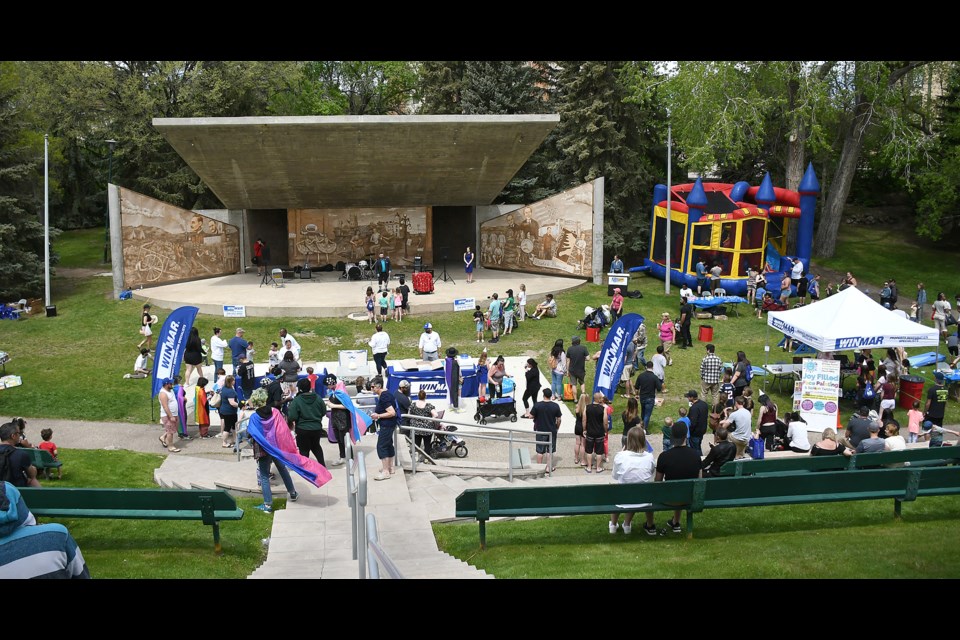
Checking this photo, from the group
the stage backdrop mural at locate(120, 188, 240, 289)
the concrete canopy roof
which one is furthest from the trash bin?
the stage backdrop mural at locate(120, 188, 240, 289)

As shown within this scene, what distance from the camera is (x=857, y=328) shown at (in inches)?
701

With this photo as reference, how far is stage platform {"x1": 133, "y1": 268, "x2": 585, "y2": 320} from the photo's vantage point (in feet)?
88.4

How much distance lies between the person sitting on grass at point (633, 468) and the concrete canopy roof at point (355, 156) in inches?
772

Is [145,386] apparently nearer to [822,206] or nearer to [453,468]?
[453,468]

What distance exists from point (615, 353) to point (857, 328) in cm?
496

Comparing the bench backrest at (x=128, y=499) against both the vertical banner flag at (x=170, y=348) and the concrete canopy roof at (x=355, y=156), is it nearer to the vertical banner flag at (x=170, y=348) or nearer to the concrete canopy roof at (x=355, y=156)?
the vertical banner flag at (x=170, y=348)

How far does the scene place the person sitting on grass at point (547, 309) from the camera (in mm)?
25953

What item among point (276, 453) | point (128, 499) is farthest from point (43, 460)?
point (276, 453)

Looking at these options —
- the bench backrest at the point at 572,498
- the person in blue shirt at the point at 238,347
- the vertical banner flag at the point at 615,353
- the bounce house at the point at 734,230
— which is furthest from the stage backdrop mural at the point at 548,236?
the bench backrest at the point at 572,498

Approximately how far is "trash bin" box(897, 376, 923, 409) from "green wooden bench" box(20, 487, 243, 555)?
14.4m

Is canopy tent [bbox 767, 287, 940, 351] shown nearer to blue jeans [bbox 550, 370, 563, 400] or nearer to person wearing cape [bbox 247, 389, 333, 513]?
blue jeans [bbox 550, 370, 563, 400]

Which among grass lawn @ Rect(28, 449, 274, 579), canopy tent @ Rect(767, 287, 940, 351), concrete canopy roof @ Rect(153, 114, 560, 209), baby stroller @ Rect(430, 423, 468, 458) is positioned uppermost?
concrete canopy roof @ Rect(153, 114, 560, 209)

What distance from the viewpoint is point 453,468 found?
13859 millimetres

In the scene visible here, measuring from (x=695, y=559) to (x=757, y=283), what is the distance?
2013cm
